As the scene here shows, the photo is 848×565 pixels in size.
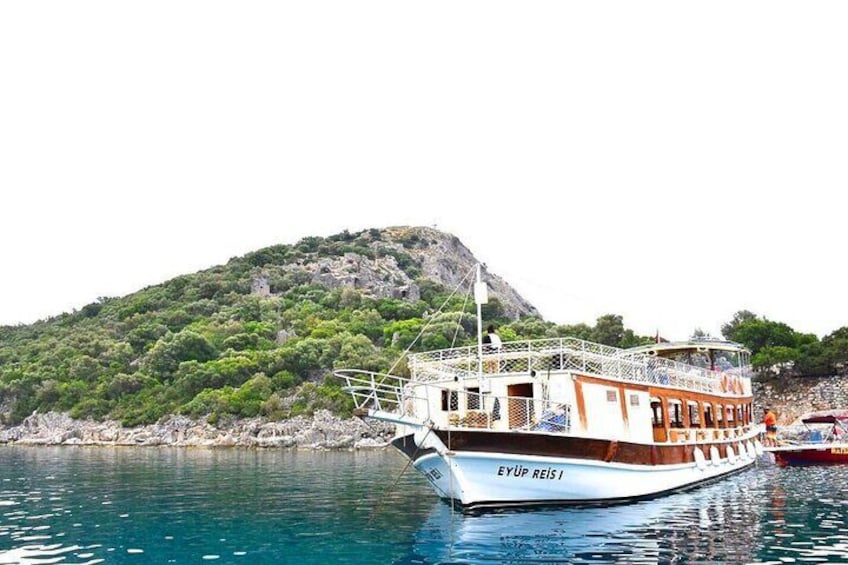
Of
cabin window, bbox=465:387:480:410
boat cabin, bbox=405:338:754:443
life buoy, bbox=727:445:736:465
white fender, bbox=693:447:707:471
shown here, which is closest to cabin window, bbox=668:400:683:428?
boat cabin, bbox=405:338:754:443

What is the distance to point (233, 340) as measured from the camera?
300 feet

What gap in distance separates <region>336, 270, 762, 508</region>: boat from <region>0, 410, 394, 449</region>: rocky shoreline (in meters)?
36.9

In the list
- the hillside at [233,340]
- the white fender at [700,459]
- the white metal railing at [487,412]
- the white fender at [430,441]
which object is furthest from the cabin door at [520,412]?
the hillside at [233,340]

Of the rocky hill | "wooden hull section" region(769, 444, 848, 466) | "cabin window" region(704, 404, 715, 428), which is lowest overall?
"wooden hull section" region(769, 444, 848, 466)

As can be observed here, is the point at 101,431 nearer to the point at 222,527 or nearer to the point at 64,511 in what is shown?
the point at 64,511

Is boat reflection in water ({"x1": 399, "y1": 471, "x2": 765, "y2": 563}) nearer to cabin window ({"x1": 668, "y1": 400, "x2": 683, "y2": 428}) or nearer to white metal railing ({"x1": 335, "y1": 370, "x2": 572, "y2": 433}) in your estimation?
white metal railing ({"x1": 335, "y1": 370, "x2": 572, "y2": 433})

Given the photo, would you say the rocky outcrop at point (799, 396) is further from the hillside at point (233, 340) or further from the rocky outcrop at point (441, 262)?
the rocky outcrop at point (441, 262)

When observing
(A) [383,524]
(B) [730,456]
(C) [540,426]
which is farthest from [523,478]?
(B) [730,456]

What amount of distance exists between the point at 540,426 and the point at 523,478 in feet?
5.50

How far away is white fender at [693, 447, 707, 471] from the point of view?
27.9m

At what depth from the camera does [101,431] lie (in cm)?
7181

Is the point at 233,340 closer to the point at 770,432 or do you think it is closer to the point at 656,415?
the point at 770,432

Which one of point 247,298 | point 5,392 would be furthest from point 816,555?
point 247,298

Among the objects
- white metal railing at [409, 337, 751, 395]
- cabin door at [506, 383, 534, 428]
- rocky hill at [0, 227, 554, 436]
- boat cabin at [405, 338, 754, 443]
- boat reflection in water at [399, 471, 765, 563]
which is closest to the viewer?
boat reflection in water at [399, 471, 765, 563]
